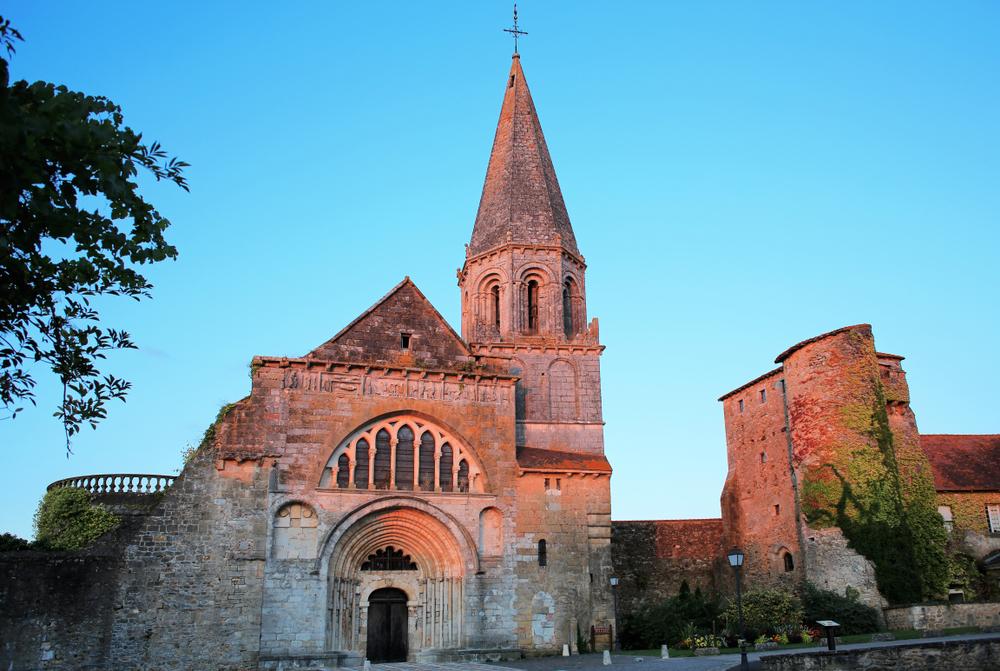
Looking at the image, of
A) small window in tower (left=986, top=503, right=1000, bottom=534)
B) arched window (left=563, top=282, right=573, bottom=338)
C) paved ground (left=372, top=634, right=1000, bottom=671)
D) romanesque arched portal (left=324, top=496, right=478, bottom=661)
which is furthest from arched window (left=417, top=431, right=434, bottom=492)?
small window in tower (left=986, top=503, right=1000, bottom=534)

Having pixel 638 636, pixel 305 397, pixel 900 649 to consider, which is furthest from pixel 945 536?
→ pixel 305 397

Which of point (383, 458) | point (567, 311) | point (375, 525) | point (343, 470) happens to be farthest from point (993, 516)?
point (343, 470)

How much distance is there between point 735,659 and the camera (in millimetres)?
19969

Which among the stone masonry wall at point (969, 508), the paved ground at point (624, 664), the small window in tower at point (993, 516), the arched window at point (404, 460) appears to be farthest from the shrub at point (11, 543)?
the small window in tower at point (993, 516)

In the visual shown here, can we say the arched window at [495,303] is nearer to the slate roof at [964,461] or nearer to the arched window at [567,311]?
the arched window at [567,311]

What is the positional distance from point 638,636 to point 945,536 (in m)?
11.0

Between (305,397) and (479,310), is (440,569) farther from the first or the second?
(479,310)

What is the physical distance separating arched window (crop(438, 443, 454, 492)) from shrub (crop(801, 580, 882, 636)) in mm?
11480

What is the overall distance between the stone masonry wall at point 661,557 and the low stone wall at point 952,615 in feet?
36.8

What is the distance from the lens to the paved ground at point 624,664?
60.1ft

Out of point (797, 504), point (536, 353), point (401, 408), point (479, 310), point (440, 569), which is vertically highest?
point (479, 310)

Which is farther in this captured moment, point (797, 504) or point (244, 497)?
point (797, 504)

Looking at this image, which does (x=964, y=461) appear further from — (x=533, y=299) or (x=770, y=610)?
(x=533, y=299)

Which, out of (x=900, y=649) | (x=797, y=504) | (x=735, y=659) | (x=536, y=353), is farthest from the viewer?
(x=536, y=353)
